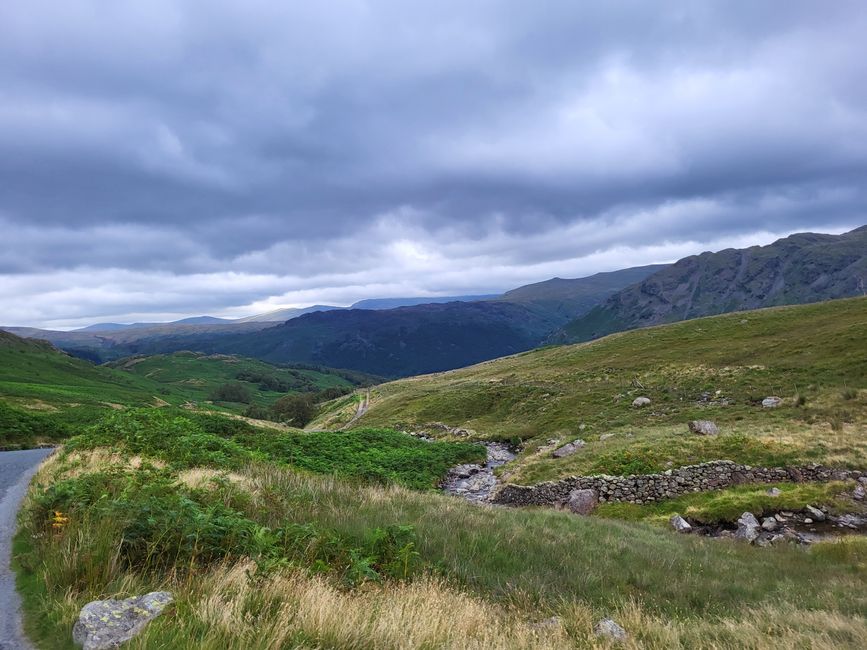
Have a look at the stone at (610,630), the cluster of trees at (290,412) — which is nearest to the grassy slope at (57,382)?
the cluster of trees at (290,412)

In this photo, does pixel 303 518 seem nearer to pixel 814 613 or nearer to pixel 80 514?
pixel 80 514

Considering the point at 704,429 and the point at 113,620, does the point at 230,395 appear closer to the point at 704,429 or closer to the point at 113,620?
the point at 704,429

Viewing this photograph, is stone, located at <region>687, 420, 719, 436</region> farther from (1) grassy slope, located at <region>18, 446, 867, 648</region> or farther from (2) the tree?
(2) the tree

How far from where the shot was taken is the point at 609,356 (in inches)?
2645

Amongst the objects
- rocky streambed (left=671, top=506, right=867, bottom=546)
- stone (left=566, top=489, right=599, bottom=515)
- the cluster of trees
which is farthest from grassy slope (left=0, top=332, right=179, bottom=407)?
rocky streambed (left=671, top=506, right=867, bottom=546)

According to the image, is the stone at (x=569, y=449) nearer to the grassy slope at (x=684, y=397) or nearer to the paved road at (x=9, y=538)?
the grassy slope at (x=684, y=397)

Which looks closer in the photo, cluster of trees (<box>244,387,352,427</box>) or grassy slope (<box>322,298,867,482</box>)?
grassy slope (<box>322,298,867,482</box>)

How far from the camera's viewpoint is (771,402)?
31.5m

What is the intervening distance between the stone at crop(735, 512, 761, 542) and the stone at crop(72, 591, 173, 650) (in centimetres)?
1732

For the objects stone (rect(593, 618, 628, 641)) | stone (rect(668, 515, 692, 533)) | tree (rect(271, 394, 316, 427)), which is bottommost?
tree (rect(271, 394, 316, 427))

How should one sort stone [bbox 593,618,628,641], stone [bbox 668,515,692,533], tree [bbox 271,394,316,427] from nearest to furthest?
stone [bbox 593,618,628,641], stone [bbox 668,515,692,533], tree [bbox 271,394,316,427]

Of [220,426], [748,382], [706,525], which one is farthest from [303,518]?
[748,382]

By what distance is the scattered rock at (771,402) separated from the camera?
3096cm

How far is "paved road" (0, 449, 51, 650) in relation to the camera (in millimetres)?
5371
